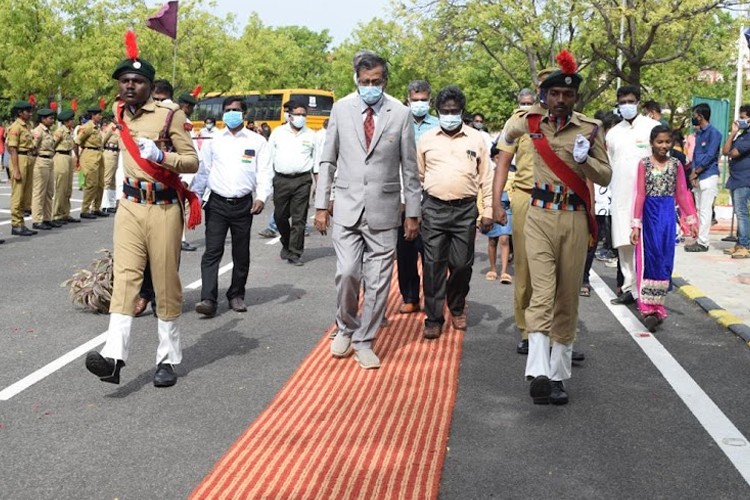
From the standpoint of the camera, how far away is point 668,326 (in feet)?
28.5

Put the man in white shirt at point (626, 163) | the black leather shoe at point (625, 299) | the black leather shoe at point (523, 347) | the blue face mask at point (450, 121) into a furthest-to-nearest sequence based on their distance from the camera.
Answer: the black leather shoe at point (625, 299) < the man in white shirt at point (626, 163) < the blue face mask at point (450, 121) < the black leather shoe at point (523, 347)

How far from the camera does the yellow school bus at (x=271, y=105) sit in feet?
154

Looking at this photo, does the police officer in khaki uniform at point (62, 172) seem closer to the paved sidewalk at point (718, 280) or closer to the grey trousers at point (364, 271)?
the paved sidewalk at point (718, 280)

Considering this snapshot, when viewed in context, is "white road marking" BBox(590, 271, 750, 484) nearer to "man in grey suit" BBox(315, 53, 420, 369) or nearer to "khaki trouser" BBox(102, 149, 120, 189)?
"man in grey suit" BBox(315, 53, 420, 369)

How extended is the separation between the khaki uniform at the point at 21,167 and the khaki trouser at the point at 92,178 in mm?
2059

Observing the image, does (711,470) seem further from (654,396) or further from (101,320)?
(101,320)

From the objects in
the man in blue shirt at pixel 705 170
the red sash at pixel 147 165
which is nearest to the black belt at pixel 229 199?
the red sash at pixel 147 165

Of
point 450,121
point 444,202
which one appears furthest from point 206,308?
point 450,121

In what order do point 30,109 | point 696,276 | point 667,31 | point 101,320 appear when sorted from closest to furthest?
point 101,320 → point 696,276 → point 30,109 → point 667,31

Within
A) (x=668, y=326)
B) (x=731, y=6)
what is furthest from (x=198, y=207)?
(x=731, y=6)

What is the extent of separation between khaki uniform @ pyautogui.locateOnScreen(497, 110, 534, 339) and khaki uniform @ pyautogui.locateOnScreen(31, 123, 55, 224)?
9910 millimetres

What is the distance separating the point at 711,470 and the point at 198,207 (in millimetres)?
3730

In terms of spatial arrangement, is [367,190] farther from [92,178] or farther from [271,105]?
[271,105]

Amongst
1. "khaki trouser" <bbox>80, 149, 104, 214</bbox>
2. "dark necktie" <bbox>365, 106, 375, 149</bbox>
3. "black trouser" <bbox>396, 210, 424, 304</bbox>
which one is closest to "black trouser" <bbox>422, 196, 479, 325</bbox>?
"black trouser" <bbox>396, 210, 424, 304</bbox>
